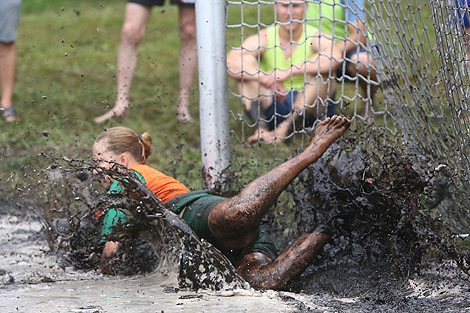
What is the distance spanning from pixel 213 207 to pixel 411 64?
4.85ft

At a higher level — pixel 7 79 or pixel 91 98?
pixel 7 79

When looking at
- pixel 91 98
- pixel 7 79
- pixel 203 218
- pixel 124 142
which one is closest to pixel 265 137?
pixel 124 142

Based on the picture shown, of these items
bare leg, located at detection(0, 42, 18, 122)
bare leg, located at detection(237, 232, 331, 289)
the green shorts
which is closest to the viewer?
bare leg, located at detection(237, 232, 331, 289)

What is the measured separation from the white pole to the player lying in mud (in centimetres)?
70

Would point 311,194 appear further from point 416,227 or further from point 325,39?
point 325,39

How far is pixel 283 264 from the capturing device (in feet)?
12.0

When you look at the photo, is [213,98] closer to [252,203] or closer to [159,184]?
[159,184]

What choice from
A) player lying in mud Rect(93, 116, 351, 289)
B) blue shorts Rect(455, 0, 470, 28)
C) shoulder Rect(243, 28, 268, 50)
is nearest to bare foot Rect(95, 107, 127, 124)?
shoulder Rect(243, 28, 268, 50)

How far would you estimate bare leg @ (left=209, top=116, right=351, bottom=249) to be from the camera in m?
3.53

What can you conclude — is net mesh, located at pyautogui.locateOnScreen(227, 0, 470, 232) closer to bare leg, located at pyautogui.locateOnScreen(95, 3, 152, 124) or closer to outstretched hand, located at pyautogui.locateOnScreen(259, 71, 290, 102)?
outstretched hand, located at pyautogui.locateOnScreen(259, 71, 290, 102)

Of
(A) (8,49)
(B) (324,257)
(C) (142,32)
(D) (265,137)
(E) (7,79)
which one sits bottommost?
(B) (324,257)

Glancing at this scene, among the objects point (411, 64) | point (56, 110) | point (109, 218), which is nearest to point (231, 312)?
point (109, 218)

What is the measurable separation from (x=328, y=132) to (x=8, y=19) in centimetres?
422

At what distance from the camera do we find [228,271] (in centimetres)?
342
